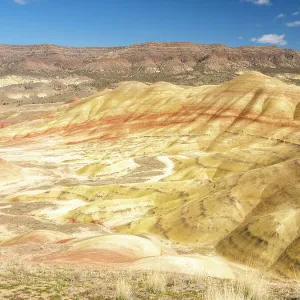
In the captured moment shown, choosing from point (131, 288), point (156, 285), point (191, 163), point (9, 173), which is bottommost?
point (131, 288)

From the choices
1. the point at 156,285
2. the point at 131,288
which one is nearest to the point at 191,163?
the point at 131,288

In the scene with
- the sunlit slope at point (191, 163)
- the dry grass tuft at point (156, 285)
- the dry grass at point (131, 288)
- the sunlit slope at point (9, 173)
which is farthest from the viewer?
the sunlit slope at point (9, 173)

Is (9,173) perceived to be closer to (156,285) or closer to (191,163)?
(191,163)

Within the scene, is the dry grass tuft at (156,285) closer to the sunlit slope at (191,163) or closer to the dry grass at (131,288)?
the dry grass at (131,288)

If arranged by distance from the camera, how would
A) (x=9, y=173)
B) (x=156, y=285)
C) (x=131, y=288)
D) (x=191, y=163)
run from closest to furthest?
(x=156, y=285)
(x=131, y=288)
(x=191, y=163)
(x=9, y=173)

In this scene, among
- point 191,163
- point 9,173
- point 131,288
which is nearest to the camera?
point 131,288

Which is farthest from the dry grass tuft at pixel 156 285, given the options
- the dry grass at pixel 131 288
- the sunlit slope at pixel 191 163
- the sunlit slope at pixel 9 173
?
the sunlit slope at pixel 9 173

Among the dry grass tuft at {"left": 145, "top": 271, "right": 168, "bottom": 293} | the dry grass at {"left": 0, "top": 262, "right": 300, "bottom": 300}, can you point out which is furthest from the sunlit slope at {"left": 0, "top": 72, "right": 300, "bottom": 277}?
the dry grass tuft at {"left": 145, "top": 271, "right": 168, "bottom": 293}

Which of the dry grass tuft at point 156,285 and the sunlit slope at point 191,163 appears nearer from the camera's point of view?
the dry grass tuft at point 156,285

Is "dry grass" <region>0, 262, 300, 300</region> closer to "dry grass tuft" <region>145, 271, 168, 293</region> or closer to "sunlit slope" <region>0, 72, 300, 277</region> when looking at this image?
"dry grass tuft" <region>145, 271, 168, 293</region>
